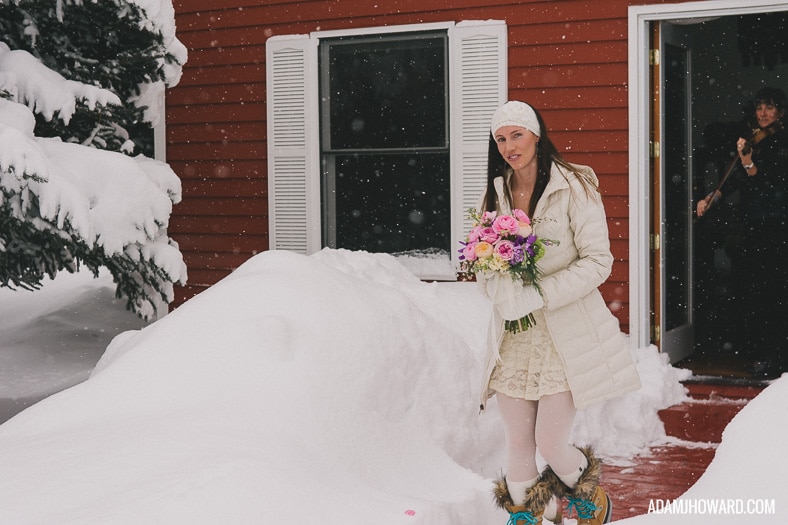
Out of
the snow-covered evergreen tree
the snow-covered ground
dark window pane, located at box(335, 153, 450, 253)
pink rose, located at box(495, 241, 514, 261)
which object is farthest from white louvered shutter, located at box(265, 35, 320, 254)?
pink rose, located at box(495, 241, 514, 261)

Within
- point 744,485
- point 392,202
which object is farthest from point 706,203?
point 744,485

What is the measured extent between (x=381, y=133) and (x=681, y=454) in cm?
353

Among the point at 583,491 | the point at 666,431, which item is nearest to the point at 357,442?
the point at 583,491

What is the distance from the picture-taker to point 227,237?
9.02 m

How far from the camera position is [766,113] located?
7.23 meters

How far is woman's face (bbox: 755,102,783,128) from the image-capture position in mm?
7203

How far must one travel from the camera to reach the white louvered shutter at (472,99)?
25.6 ft

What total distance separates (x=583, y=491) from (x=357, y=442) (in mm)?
1050

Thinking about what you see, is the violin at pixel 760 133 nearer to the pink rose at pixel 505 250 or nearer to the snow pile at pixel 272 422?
the snow pile at pixel 272 422

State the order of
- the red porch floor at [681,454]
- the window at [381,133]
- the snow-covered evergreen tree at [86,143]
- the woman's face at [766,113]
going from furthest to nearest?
the window at [381,133] < the woman's face at [766,113] < the snow-covered evergreen tree at [86,143] < the red porch floor at [681,454]

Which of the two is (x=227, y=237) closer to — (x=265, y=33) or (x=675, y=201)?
(x=265, y=33)

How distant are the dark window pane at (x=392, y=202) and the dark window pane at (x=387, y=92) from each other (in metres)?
0.15

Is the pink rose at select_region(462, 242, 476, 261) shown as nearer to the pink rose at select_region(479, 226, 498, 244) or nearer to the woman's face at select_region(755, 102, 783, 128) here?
the pink rose at select_region(479, 226, 498, 244)

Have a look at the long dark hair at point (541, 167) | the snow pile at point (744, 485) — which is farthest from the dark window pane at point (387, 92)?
the snow pile at point (744, 485)
